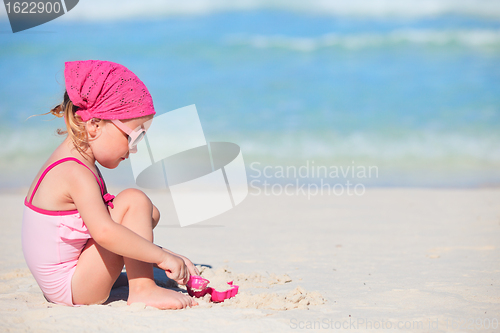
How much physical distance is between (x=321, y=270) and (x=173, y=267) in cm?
138

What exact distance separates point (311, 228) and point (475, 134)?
26.1ft

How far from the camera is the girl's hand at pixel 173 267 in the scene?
5.59ft

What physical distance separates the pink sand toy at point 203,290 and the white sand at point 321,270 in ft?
0.22

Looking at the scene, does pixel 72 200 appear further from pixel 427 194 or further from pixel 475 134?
pixel 475 134

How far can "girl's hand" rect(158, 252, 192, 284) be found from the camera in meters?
1.70

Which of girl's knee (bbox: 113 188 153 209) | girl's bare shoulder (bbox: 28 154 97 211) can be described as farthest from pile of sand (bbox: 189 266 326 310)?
girl's bare shoulder (bbox: 28 154 97 211)

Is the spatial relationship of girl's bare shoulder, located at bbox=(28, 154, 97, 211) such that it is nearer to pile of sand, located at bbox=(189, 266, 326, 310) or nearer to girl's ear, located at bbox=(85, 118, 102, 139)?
girl's ear, located at bbox=(85, 118, 102, 139)

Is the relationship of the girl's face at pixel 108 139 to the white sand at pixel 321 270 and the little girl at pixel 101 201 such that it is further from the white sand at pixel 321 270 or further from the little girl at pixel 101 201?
the white sand at pixel 321 270

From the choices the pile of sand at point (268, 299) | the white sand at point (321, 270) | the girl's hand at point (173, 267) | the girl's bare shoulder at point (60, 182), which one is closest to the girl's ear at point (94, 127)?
the girl's bare shoulder at point (60, 182)

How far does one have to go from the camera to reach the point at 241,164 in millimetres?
9758

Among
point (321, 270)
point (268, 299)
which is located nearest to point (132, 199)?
point (268, 299)

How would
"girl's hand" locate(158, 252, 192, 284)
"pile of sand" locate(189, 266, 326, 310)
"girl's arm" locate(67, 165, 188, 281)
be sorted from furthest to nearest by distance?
"pile of sand" locate(189, 266, 326, 310)
"girl's hand" locate(158, 252, 192, 284)
"girl's arm" locate(67, 165, 188, 281)

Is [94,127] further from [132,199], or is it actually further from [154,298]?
[154,298]

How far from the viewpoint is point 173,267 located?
1.72 m
